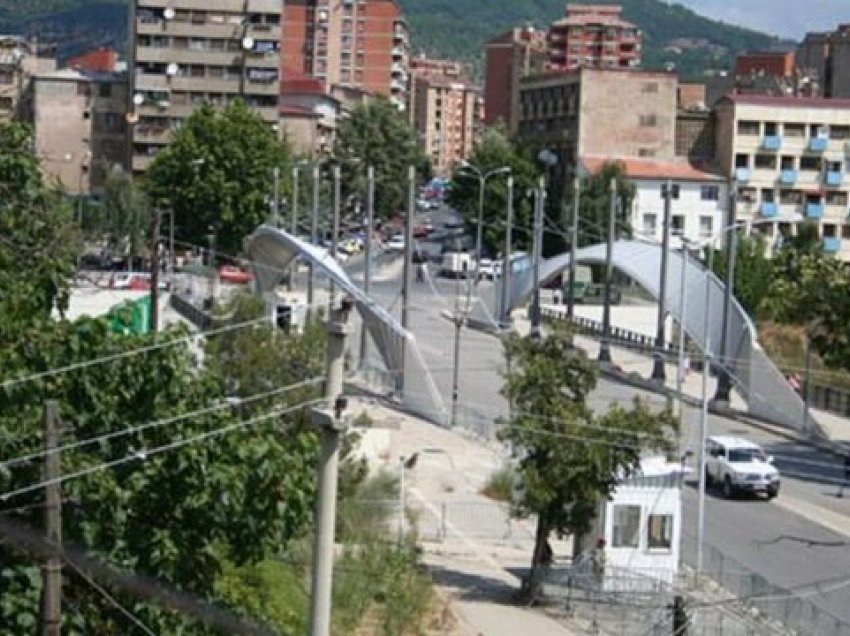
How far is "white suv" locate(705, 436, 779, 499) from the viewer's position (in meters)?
34.2

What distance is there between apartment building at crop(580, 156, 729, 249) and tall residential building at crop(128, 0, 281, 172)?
57.1 ft

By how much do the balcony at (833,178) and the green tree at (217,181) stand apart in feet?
75.9

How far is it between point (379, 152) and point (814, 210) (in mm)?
26933

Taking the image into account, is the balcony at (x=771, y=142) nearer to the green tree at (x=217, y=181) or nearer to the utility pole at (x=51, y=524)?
the green tree at (x=217, y=181)

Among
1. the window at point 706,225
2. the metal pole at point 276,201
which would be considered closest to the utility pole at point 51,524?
the metal pole at point 276,201

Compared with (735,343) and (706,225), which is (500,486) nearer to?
(735,343)

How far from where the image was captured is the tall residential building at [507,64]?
14275 cm

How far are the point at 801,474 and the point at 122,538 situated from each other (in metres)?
27.8

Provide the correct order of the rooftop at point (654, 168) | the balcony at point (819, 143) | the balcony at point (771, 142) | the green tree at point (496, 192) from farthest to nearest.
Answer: the green tree at point (496, 192)
the rooftop at point (654, 168)
the balcony at point (819, 143)
the balcony at point (771, 142)

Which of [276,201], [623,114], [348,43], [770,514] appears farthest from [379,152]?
[770,514]

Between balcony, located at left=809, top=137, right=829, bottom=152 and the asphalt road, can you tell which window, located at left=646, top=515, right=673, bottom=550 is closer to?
the asphalt road

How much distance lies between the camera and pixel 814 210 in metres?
86.4

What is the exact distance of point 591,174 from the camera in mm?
85250

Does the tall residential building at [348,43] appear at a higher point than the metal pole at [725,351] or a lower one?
higher
